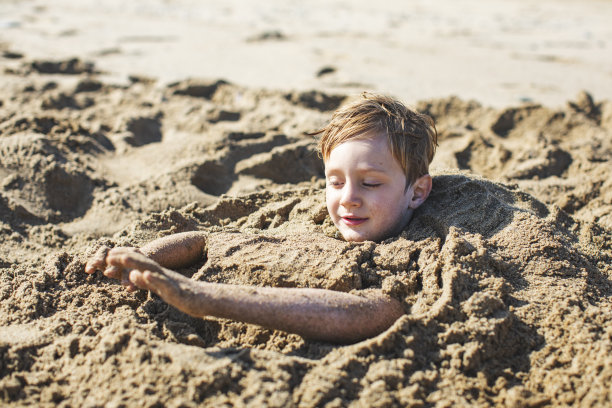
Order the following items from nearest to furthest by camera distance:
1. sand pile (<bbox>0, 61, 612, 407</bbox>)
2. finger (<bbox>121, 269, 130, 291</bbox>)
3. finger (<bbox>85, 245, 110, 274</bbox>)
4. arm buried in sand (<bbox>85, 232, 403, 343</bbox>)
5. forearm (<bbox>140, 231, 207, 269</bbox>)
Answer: sand pile (<bbox>0, 61, 612, 407</bbox>) < arm buried in sand (<bbox>85, 232, 403, 343</bbox>) < finger (<bbox>121, 269, 130, 291</bbox>) < finger (<bbox>85, 245, 110, 274</bbox>) < forearm (<bbox>140, 231, 207, 269</bbox>)

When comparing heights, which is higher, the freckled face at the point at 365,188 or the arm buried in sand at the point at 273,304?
the freckled face at the point at 365,188

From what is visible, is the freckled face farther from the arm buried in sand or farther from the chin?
the arm buried in sand

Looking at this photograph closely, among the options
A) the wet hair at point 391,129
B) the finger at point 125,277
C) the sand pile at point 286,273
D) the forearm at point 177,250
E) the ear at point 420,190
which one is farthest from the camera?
the ear at point 420,190

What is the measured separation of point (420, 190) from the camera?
Result: 272 centimetres

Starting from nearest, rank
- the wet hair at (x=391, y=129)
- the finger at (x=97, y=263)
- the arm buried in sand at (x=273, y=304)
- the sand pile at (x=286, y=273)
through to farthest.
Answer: the sand pile at (x=286, y=273) < the arm buried in sand at (x=273, y=304) < the finger at (x=97, y=263) < the wet hair at (x=391, y=129)

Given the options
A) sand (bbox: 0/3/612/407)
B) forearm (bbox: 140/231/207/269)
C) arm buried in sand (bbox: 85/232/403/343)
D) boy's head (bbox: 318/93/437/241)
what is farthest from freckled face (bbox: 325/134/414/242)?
forearm (bbox: 140/231/207/269)

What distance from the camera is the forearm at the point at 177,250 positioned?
2.42 meters

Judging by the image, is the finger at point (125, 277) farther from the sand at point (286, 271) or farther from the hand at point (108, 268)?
the sand at point (286, 271)

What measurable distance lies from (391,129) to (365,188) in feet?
0.99

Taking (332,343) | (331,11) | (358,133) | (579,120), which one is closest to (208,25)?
(331,11)

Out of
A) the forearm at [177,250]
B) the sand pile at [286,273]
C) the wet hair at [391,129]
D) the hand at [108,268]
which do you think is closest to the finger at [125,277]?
the hand at [108,268]

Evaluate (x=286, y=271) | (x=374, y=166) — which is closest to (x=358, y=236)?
(x=374, y=166)

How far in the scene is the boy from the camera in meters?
1.95

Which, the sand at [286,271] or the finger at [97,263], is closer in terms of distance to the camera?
the sand at [286,271]
